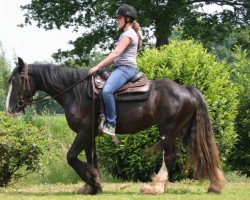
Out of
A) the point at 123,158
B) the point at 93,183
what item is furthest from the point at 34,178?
the point at 93,183

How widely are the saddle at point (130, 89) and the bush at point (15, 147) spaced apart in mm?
2800

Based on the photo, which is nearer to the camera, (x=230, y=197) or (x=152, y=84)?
(x=230, y=197)

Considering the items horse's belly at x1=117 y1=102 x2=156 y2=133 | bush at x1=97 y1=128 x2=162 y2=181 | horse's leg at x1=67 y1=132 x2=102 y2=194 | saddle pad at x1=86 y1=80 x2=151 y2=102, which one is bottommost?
bush at x1=97 y1=128 x2=162 y2=181

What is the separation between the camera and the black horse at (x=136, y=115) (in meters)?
8.71

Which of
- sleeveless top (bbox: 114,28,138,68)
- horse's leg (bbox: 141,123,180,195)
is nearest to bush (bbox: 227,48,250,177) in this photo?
horse's leg (bbox: 141,123,180,195)

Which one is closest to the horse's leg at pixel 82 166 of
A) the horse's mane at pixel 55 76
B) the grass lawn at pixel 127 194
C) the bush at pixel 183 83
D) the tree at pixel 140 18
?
the grass lawn at pixel 127 194

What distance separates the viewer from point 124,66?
28.6ft

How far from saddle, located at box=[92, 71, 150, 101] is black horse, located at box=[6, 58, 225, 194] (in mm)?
96

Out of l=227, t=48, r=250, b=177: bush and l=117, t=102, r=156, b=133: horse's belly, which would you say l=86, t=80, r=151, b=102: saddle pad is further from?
l=227, t=48, r=250, b=177: bush

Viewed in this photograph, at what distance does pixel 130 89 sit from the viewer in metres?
8.72

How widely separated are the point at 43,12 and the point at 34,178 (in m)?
18.6

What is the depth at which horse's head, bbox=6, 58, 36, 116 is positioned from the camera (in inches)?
349

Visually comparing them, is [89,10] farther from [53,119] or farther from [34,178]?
[34,178]

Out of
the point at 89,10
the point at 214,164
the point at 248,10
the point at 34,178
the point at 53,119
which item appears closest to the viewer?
the point at 214,164
